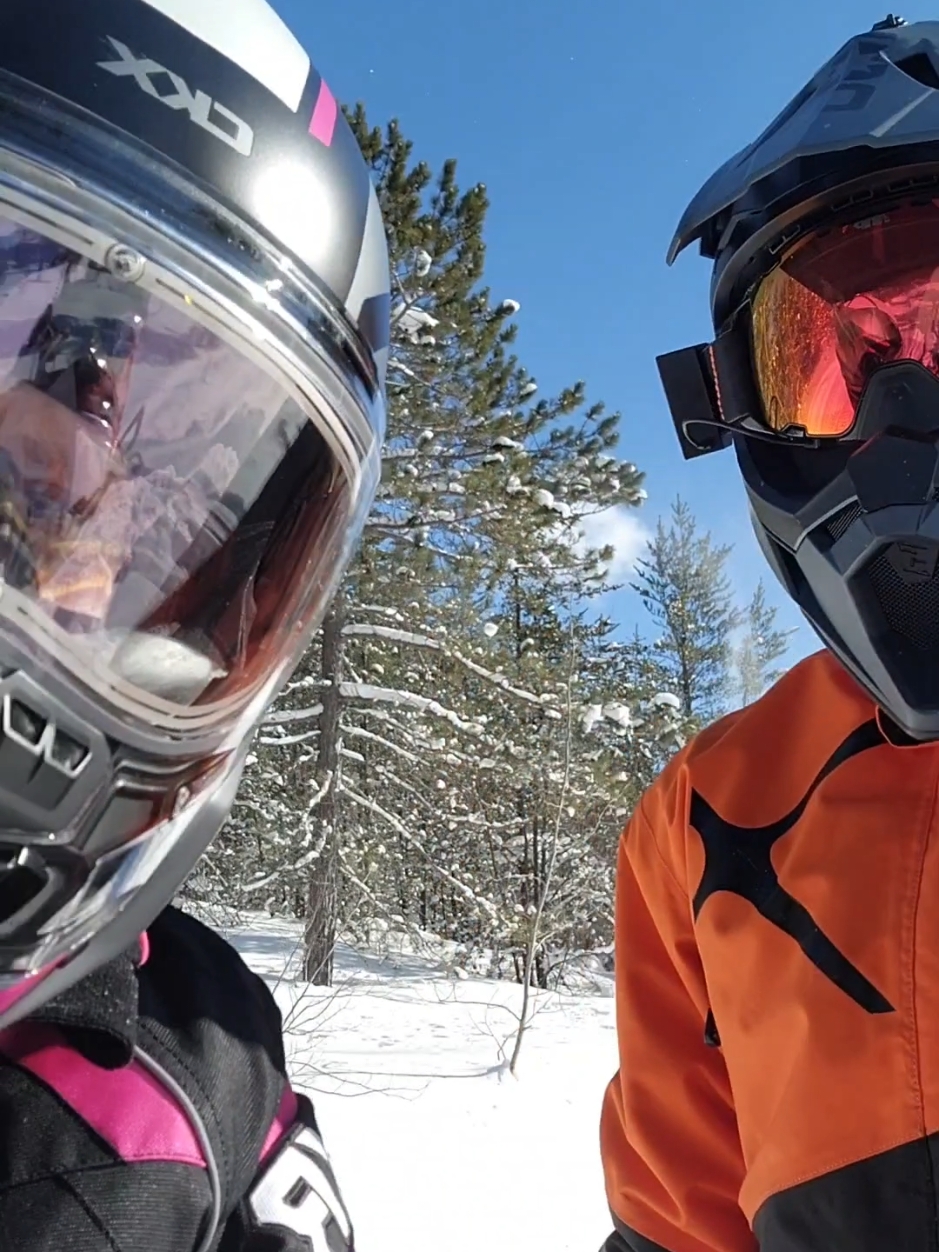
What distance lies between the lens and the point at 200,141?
120 centimetres

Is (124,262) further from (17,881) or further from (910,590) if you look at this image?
(910,590)

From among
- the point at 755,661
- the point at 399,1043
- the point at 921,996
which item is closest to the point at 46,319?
the point at 921,996

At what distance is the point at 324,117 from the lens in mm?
1417

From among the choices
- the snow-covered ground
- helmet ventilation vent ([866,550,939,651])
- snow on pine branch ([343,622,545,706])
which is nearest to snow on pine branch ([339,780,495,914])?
the snow-covered ground

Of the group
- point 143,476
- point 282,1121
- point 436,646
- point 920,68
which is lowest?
point 282,1121

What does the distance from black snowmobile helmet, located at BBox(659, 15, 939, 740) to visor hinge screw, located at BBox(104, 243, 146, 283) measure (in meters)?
0.77

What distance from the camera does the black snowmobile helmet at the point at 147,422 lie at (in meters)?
1.05

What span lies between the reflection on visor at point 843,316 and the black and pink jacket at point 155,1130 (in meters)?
1.10

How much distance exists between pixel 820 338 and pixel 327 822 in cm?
814

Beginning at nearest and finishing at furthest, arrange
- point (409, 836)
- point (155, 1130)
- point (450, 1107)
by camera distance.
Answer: point (155, 1130)
point (450, 1107)
point (409, 836)

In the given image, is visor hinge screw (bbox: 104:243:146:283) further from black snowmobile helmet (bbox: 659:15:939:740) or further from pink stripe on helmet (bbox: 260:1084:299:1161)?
pink stripe on helmet (bbox: 260:1084:299:1161)

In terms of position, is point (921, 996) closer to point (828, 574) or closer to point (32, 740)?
point (828, 574)

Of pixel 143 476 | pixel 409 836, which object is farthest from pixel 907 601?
pixel 409 836

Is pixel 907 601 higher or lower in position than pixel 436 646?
lower
